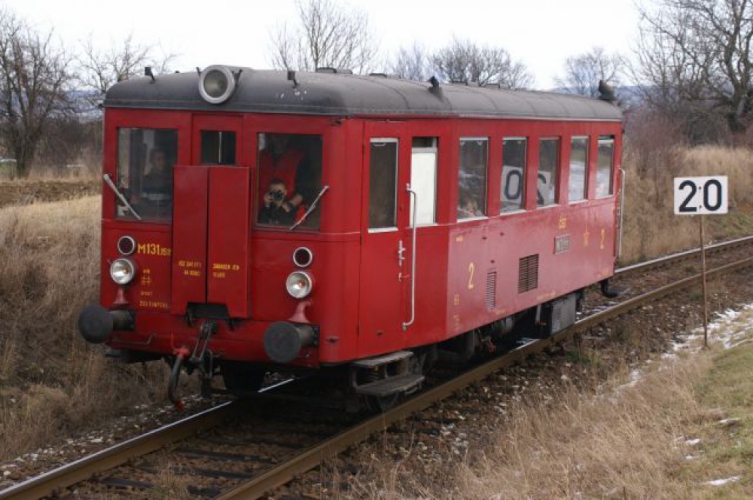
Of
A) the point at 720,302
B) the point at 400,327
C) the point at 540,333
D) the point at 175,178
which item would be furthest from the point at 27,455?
the point at 720,302

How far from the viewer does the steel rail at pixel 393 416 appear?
295 inches

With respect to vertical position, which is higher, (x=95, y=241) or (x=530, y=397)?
(x=95, y=241)

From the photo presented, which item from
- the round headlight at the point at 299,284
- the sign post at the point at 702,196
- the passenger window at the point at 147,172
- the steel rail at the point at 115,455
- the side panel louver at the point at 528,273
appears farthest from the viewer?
the sign post at the point at 702,196

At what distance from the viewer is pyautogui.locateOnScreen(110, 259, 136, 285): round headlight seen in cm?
869

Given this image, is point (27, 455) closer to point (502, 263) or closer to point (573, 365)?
point (502, 263)

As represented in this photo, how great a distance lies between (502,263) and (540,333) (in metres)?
2.25

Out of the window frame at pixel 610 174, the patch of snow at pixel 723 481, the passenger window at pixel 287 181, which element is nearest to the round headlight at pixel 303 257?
the passenger window at pixel 287 181

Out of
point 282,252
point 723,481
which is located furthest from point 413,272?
point 723,481

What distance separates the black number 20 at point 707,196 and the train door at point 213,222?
718 centimetres

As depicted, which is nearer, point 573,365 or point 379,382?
point 379,382

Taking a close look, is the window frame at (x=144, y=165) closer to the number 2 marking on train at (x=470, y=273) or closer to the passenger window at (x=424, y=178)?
the passenger window at (x=424, y=178)

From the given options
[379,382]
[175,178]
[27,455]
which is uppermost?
[175,178]

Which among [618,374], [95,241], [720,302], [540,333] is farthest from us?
[720,302]

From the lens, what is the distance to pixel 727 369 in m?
10.5
